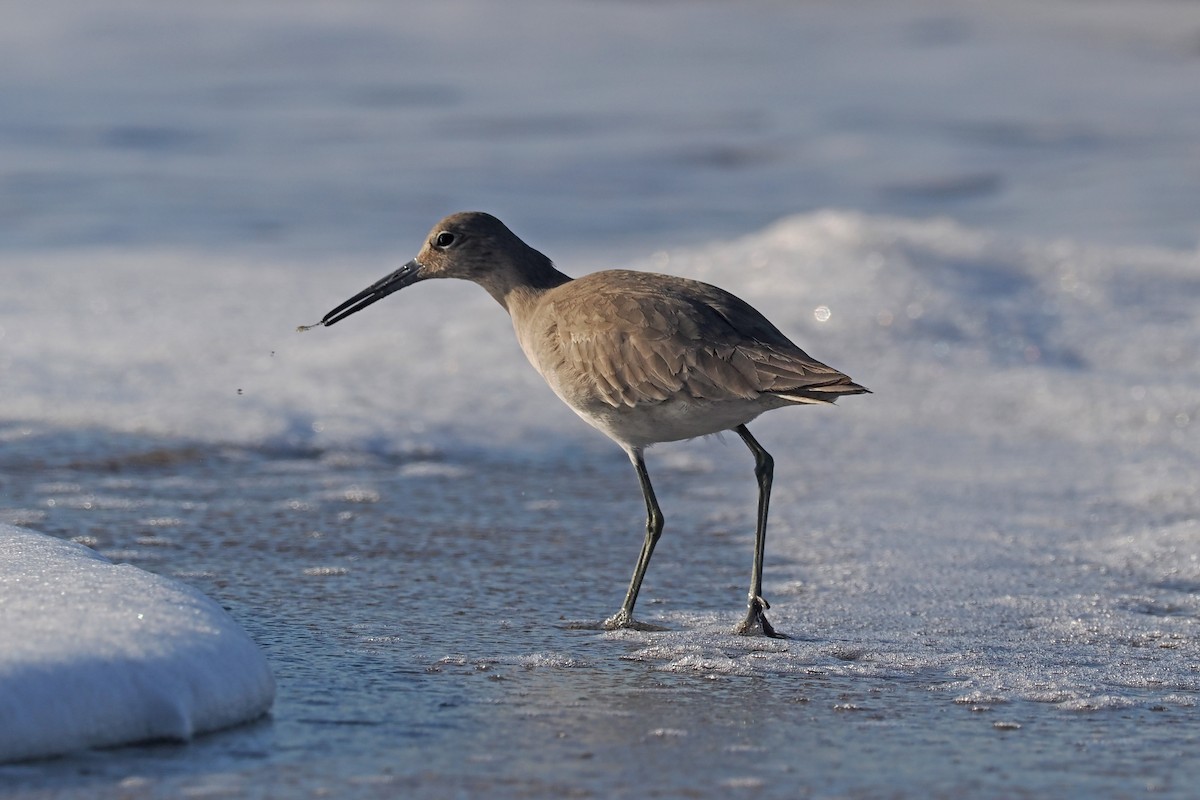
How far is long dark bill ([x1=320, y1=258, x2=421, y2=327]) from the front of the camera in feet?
15.0

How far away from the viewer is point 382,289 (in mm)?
4668

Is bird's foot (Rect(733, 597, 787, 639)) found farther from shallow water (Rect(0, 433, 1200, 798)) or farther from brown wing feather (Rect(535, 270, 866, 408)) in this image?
brown wing feather (Rect(535, 270, 866, 408))

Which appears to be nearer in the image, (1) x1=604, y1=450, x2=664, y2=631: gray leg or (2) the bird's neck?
(1) x1=604, y1=450, x2=664, y2=631: gray leg

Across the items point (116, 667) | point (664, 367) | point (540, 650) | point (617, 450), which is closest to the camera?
point (116, 667)

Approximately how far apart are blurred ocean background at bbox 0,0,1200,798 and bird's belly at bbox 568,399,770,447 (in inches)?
17.2

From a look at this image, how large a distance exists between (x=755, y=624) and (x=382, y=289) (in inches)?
61.1

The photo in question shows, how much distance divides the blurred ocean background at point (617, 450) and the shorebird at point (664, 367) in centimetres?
38

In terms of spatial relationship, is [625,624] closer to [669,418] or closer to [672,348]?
[669,418]

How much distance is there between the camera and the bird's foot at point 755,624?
372cm

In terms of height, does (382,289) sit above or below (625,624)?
above

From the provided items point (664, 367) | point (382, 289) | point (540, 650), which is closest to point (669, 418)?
point (664, 367)

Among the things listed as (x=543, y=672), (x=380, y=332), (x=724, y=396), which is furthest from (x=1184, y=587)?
(x=380, y=332)

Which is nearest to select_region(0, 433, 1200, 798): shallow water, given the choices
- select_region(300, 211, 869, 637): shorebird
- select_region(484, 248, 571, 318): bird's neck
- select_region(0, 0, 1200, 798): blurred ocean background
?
select_region(0, 0, 1200, 798): blurred ocean background

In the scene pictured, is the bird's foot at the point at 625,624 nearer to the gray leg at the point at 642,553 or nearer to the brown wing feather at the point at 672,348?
the gray leg at the point at 642,553
